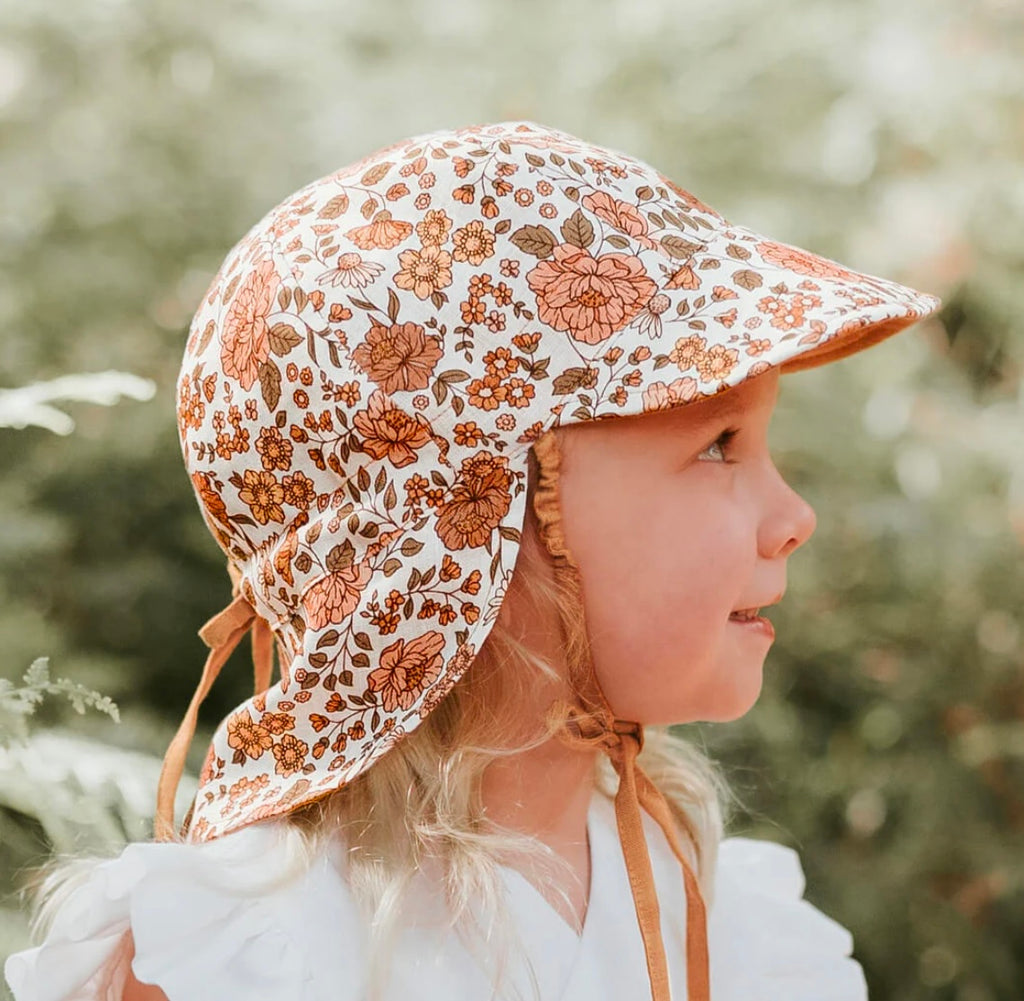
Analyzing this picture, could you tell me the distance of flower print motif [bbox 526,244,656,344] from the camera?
3.31 ft

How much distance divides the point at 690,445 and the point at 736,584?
0.12m

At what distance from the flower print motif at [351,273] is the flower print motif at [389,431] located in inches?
3.5

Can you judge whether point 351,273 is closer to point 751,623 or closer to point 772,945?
point 751,623

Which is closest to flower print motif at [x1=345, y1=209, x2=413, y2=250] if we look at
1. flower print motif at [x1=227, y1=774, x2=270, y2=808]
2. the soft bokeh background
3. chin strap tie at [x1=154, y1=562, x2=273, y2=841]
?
chin strap tie at [x1=154, y1=562, x2=273, y2=841]

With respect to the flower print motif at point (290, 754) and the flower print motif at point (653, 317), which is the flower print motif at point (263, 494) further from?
the flower print motif at point (653, 317)

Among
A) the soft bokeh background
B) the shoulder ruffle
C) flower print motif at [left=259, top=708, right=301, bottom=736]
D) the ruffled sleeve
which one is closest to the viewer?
the shoulder ruffle

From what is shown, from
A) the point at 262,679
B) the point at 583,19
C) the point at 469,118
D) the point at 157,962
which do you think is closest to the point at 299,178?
the point at 469,118

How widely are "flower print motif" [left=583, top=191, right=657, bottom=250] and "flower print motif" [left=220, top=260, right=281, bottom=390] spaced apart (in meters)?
0.27

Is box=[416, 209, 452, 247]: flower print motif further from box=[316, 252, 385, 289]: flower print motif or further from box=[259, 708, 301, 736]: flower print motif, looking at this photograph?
box=[259, 708, 301, 736]: flower print motif

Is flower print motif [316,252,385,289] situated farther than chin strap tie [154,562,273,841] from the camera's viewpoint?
No

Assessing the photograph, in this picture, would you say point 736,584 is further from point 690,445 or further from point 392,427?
point 392,427

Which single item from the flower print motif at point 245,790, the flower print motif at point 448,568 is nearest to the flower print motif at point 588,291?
the flower print motif at point 448,568

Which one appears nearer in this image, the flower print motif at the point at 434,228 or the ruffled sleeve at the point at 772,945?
the flower print motif at the point at 434,228

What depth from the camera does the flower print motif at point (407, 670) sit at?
1013 millimetres
